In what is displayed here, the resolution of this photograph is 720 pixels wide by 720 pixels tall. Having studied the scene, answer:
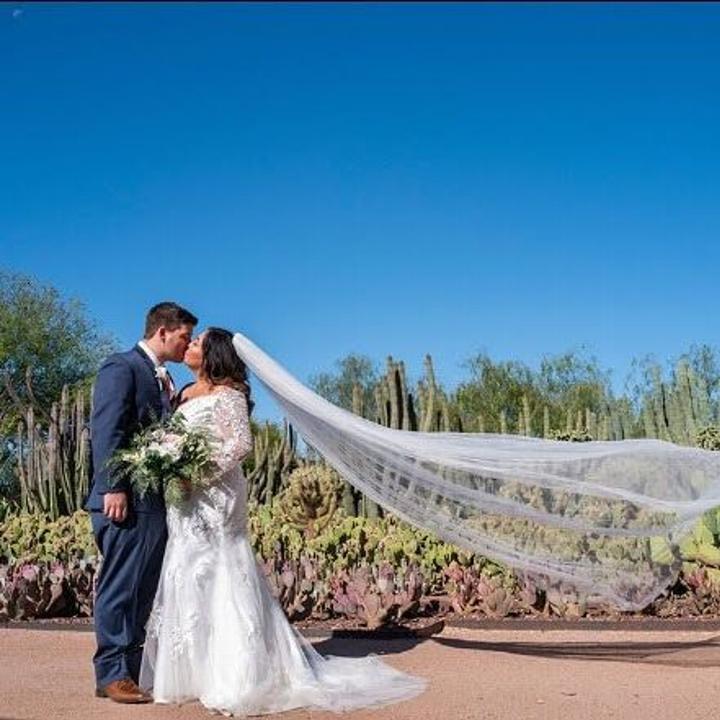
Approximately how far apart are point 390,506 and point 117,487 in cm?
166

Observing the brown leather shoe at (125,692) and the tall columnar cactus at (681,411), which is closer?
the brown leather shoe at (125,692)

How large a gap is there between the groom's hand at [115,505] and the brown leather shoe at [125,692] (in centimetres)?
83

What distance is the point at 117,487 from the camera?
5.87 metres

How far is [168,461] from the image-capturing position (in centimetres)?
580

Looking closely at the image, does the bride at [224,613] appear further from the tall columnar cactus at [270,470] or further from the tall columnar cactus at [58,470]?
the tall columnar cactus at [58,470]

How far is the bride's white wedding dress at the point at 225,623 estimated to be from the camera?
229 inches

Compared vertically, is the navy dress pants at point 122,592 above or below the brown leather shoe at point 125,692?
above

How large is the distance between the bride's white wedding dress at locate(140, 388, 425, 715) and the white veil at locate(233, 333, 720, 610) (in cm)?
61

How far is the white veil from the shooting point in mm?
6488

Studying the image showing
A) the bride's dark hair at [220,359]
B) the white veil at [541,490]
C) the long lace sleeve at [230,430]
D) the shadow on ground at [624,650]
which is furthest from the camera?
the shadow on ground at [624,650]

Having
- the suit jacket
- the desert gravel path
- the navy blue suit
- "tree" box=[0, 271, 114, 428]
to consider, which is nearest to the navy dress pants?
the navy blue suit

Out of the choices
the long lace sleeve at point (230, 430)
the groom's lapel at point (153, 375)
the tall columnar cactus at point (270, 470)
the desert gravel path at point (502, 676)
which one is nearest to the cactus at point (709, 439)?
the desert gravel path at point (502, 676)

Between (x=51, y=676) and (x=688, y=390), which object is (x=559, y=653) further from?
(x=688, y=390)

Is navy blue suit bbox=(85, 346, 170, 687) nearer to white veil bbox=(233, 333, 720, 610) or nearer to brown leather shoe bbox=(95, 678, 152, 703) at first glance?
brown leather shoe bbox=(95, 678, 152, 703)
